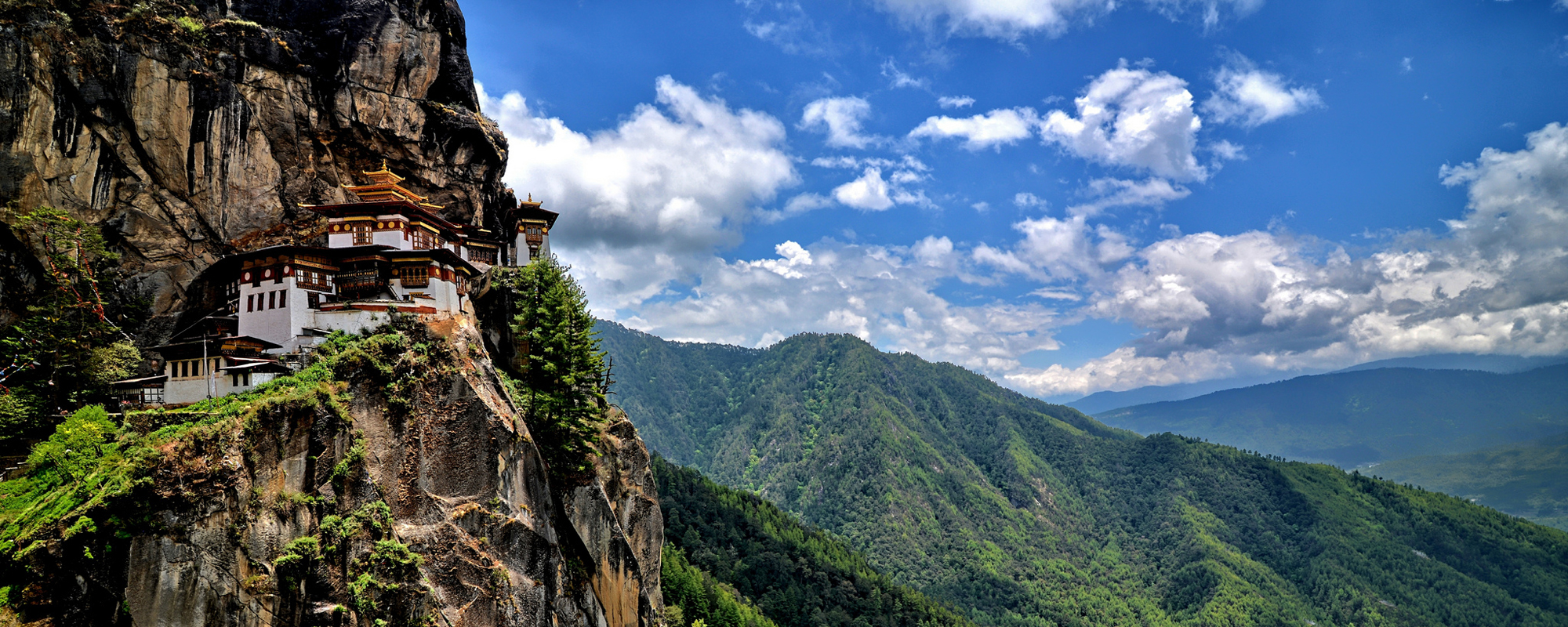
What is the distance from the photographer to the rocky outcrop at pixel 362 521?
25375 mm

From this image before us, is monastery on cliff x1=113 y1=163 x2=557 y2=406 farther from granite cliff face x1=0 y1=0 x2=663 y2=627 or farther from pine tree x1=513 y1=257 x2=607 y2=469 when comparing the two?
pine tree x1=513 y1=257 x2=607 y2=469

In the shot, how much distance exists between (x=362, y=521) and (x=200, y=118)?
89.6 feet

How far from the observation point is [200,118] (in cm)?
4009

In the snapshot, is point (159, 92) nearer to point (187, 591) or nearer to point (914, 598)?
point (187, 591)

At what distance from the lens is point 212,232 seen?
4041 centimetres

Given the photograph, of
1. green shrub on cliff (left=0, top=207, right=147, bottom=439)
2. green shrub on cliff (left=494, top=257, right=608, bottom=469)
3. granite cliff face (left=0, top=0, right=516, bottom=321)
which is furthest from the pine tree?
green shrub on cliff (left=0, top=207, right=147, bottom=439)

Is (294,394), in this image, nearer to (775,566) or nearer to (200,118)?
(200,118)

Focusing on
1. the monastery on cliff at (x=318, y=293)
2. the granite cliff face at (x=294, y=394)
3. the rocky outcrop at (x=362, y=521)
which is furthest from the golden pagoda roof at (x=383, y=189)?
the rocky outcrop at (x=362, y=521)

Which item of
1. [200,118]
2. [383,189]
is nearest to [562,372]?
[383,189]

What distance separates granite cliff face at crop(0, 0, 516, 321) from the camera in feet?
120

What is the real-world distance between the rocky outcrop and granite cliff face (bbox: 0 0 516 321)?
16948 mm

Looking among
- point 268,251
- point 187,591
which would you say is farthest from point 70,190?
point 187,591

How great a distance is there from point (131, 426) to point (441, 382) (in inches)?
458

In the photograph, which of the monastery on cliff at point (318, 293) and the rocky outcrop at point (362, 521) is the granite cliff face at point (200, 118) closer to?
the monastery on cliff at point (318, 293)
